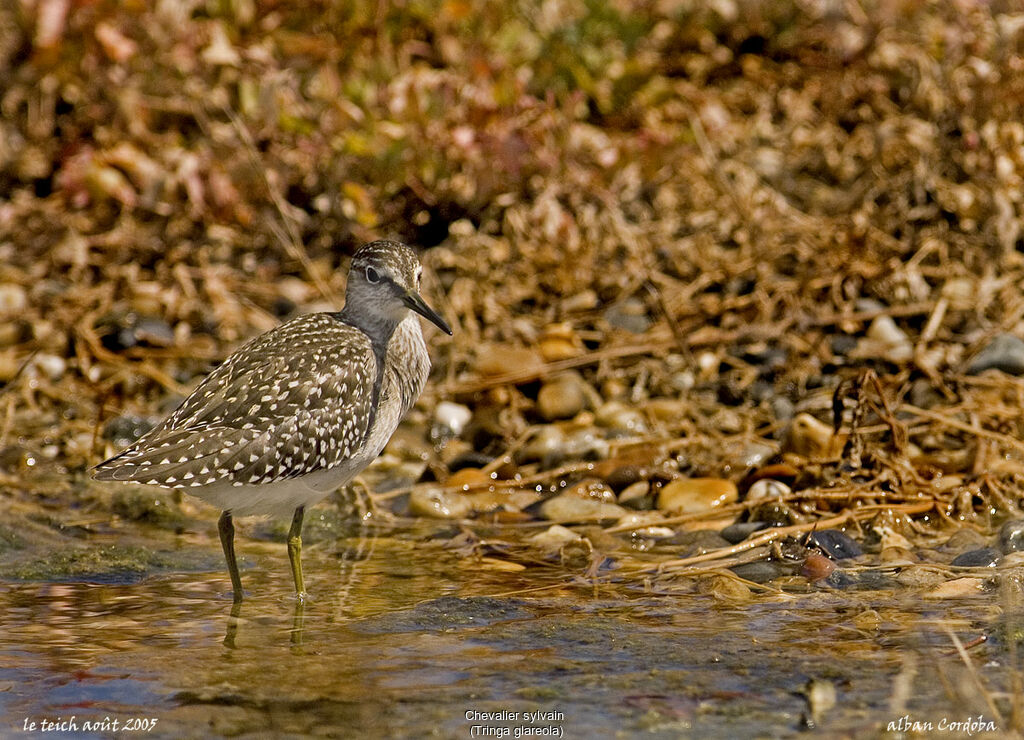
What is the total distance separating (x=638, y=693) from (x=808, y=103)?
26.2 ft

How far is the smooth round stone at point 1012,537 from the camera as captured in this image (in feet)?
22.1

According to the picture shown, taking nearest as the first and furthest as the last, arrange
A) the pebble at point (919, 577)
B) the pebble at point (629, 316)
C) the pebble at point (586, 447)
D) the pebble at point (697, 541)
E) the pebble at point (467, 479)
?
the pebble at point (919, 577)
the pebble at point (697, 541)
the pebble at point (467, 479)
the pebble at point (586, 447)
the pebble at point (629, 316)

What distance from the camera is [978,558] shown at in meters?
6.64

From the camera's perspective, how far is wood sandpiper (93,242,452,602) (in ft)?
20.5

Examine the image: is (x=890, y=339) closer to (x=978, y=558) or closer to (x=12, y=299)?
(x=978, y=558)

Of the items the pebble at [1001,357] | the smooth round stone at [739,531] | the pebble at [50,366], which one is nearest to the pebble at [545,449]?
the smooth round stone at [739,531]

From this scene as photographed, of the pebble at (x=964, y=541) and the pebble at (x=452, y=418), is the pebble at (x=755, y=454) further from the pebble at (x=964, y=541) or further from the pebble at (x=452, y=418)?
the pebble at (x=452, y=418)

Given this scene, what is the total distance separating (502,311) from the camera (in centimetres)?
986

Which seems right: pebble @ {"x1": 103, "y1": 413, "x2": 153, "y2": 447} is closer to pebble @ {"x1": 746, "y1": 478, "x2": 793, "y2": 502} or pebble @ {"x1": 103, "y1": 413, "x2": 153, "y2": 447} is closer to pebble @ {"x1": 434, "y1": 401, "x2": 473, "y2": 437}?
pebble @ {"x1": 434, "y1": 401, "x2": 473, "y2": 437}

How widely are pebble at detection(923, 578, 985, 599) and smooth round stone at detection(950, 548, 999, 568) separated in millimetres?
261

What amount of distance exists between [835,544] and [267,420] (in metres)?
2.82

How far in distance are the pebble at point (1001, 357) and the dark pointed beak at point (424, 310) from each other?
3.61 metres

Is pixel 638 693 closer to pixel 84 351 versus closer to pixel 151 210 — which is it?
pixel 84 351

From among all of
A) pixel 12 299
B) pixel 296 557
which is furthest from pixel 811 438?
pixel 12 299
